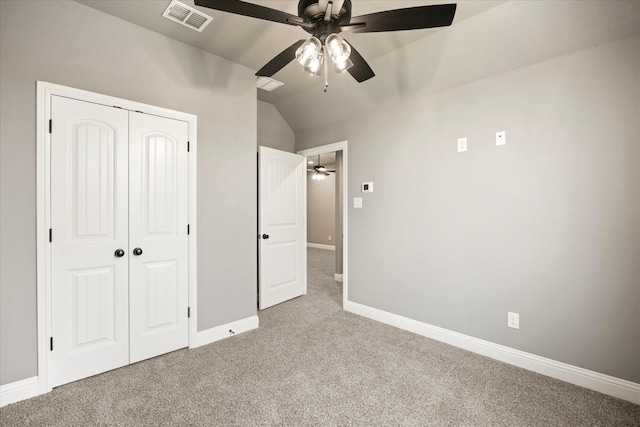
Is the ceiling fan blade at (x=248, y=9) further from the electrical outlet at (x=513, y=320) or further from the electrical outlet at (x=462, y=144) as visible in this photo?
the electrical outlet at (x=513, y=320)

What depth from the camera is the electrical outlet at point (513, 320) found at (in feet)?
7.65

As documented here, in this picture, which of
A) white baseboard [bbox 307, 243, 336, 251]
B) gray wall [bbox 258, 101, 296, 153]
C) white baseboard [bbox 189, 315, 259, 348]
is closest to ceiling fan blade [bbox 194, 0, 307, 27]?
gray wall [bbox 258, 101, 296, 153]

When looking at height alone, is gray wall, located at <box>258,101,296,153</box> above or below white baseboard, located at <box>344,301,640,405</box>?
above

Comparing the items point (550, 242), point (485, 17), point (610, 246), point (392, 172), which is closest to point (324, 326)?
point (392, 172)

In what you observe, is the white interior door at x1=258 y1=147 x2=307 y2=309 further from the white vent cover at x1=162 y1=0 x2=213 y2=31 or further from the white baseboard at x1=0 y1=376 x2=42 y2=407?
the white baseboard at x1=0 y1=376 x2=42 y2=407

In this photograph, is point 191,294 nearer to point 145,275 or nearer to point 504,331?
point 145,275

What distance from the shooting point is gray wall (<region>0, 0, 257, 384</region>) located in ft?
6.04

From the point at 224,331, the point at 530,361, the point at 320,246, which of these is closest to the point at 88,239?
the point at 224,331

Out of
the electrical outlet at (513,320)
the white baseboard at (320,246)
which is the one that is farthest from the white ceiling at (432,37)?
the white baseboard at (320,246)

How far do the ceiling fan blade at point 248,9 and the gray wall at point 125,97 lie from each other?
1366 millimetres

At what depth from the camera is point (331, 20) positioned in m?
1.51

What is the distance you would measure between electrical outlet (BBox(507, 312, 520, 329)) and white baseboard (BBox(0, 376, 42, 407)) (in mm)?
3572

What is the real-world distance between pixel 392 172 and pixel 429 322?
164 cm

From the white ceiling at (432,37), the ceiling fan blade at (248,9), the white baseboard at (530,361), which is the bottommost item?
the white baseboard at (530,361)
